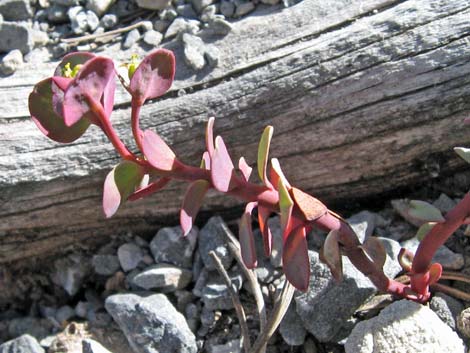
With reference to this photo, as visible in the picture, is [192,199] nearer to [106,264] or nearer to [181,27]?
[106,264]

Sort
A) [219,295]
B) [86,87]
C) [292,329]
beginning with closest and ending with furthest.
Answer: [86,87], [292,329], [219,295]

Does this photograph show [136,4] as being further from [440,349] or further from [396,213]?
[440,349]

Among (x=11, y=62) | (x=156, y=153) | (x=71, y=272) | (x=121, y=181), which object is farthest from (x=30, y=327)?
(x=156, y=153)

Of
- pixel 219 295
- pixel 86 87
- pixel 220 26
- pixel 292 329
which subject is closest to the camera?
pixel 86 87

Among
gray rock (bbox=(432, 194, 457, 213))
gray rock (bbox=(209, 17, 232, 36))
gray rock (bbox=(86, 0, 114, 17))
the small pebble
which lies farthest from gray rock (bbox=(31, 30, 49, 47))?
gray rock (bbox=(432, 194, 457, 213))

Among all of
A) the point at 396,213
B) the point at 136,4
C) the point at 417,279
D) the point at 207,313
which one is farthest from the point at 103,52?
the point at 417,279

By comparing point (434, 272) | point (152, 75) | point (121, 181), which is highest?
point (152, 75)
